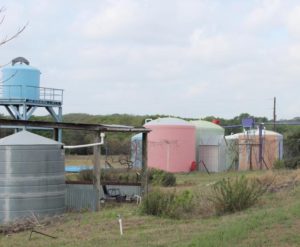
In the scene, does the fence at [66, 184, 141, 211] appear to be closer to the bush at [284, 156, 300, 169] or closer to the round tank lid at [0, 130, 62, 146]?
the round tank lid at [0, 130, 62, 146]

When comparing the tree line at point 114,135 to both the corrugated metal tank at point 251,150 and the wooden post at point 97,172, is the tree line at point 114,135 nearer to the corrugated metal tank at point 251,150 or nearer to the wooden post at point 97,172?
the corrugated metal tank at point 251,150

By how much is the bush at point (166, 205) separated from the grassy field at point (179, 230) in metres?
0.30

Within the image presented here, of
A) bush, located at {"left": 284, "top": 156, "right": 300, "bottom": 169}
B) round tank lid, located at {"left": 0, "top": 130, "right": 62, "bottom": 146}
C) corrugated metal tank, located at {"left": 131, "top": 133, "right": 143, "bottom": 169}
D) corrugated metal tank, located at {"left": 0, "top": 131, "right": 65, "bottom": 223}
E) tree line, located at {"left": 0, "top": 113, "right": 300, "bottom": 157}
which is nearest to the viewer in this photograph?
corrugated metal tank, located at {"left": 0, "top": 131, "right": 65, "bottom": 223}

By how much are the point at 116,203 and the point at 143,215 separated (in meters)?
4.66

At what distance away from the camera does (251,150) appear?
39.9m

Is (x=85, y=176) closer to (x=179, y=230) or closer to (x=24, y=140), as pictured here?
(x=24, y=140)

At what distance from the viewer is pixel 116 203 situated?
1756 cm

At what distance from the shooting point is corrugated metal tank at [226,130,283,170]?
39.8 m

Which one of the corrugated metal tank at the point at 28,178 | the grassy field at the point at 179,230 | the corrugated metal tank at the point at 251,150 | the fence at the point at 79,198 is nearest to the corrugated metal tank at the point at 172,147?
the corrugated metal tank at the point at 251,150

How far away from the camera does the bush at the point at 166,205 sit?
497 inches

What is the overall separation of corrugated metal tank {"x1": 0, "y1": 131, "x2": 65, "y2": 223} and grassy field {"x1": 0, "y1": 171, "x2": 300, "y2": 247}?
1078 millimetres

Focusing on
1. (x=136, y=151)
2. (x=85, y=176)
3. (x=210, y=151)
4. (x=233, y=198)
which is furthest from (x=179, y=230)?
(x=210, y=151)

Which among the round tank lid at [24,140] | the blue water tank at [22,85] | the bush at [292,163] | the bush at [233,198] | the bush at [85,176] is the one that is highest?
the blue water tank at [22,85]

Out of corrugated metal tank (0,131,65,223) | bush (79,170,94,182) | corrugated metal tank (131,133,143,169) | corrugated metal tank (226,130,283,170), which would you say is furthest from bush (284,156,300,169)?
corrugated metal tank (0,131,65,223)
